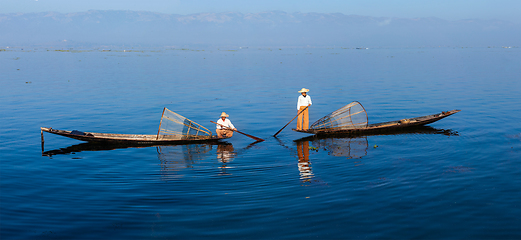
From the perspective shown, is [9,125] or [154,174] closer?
[154,174]

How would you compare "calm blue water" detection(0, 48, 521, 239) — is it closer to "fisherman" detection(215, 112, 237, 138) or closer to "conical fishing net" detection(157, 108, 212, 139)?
"fisherman" detection(215, 112, 237, 138)

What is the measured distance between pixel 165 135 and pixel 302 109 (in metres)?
7.55

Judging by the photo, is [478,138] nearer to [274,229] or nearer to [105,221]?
[274,229]

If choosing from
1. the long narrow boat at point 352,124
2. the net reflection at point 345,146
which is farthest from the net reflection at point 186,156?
the long narrow boat at point 352,124

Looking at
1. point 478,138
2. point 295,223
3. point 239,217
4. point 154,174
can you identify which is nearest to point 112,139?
point 154,174

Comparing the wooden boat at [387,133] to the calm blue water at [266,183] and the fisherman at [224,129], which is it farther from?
the fisherman at [224,129]

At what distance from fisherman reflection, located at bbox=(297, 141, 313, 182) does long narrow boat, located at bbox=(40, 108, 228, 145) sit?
14.5ft

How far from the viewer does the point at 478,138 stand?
65.8 feet

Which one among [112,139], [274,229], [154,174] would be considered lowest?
[274,229]

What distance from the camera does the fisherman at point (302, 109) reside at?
2141 cm

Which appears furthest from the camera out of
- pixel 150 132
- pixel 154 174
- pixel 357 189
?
pixel 150 132

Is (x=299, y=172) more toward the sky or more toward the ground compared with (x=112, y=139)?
more toward the ground

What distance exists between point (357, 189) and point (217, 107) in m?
20.6

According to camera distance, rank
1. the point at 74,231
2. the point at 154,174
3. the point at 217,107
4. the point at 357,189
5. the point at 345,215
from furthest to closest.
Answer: the point at 217,107 → the point at 154,174 → the point at 357,189 → the point at 345,215 → the point at 74,231
